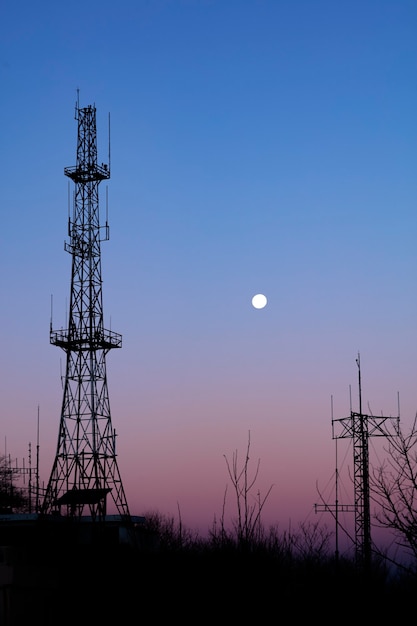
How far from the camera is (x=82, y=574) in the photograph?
28016mm

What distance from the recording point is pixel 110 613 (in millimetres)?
25469

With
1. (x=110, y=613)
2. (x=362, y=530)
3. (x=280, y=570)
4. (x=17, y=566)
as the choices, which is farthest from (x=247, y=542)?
(x=362, y=530)

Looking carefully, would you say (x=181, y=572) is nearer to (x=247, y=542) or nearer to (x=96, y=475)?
(x=247, y=542)

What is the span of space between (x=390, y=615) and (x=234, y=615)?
4.60m

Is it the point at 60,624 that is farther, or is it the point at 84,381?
the point at 84,381

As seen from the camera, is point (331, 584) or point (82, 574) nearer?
point (331, 584)

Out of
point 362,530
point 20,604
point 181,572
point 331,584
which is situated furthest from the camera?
point 362,530

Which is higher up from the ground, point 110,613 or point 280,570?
point 280,570

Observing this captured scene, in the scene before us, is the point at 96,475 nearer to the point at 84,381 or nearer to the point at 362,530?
the point at 84,381

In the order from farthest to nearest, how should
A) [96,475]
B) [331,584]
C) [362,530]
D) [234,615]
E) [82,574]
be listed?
[96,475] < [362,530] < [82,574] < [234,615] < [331,584]

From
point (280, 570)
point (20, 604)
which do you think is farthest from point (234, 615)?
point (20, 604)

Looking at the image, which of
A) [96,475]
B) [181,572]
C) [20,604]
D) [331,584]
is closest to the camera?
[331,584]

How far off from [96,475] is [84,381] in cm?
541

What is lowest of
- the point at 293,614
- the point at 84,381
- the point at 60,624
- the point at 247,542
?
the point at 60,624
